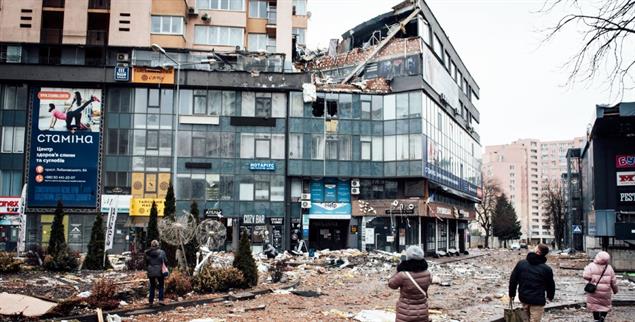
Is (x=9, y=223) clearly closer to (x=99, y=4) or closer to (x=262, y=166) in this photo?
(x=99, y=4)

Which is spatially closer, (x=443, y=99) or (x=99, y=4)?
(x=99, y=4)

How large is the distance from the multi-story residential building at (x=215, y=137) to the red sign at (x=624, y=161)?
14.5 m

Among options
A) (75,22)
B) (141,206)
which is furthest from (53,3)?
(141,206)

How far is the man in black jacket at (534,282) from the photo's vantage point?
9.45 metres

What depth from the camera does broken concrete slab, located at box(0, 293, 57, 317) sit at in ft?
42.9

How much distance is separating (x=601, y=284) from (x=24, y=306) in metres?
11.7

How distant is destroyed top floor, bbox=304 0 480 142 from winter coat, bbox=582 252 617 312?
36.5 m

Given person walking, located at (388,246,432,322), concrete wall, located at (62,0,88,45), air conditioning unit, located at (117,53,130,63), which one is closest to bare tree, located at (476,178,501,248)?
air conditioning unit, located at (117,53,130,63)

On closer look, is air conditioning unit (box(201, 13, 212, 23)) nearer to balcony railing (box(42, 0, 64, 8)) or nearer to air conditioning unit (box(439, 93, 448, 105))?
balcony railing (box(42, 0, 64, 8))

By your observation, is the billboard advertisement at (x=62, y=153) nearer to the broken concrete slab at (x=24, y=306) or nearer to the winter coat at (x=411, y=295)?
the broken concrete slab at (x=24, y=306)

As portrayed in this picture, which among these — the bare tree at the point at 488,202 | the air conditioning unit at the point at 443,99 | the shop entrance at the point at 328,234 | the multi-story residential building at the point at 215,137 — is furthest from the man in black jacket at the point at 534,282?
the bare tree at the point at 488,202

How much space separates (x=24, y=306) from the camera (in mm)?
13359

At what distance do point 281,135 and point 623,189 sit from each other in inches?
948

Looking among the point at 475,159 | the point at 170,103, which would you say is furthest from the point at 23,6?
the point at 475,159
